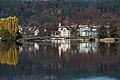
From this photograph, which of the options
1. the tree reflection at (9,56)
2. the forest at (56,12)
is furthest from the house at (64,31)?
the tree reflection at (9,56)

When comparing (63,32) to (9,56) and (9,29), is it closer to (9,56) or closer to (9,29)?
(9,29)

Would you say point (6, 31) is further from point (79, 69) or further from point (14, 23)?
point (79, 69)

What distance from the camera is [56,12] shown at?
274 ft

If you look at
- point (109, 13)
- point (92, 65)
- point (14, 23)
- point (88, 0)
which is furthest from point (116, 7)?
point (92, 65)

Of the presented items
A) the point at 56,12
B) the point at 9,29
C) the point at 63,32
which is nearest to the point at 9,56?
the point at 9,29

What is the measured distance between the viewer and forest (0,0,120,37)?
7185 cm

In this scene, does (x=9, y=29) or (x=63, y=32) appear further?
(x=63, y=32)

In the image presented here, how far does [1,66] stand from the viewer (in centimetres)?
1800

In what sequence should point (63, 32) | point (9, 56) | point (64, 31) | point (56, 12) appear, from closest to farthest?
point (9, 56), point (64, 31), point (63, 32), point (56, 12)

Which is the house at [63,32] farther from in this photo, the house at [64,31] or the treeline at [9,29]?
the treeline at [9,29]

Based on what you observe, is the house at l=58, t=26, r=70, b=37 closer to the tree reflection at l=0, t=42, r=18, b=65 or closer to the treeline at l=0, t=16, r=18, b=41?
the treeline at l=0, t=16, r=18, b=41

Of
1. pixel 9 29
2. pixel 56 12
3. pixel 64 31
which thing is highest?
pixel 56 12

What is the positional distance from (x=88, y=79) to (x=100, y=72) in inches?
82.0

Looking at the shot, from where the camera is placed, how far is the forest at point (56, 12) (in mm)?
71850
